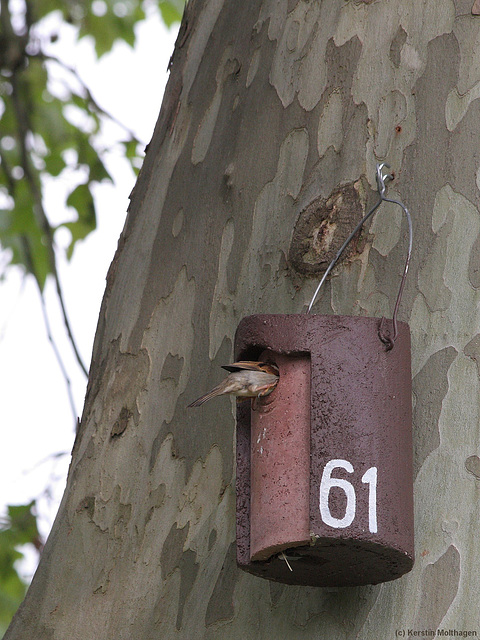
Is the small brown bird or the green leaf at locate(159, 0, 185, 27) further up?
the green leaf at locate(159, 0, 185, 27)

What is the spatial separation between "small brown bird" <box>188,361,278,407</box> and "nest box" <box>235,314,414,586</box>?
25 millimetres

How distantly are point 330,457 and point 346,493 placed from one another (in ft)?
0.26

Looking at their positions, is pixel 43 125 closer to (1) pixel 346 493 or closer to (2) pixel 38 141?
(2) pixel 38 141

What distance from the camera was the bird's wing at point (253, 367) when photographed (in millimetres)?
1951

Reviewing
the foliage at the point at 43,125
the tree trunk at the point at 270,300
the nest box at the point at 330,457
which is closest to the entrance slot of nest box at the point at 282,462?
the nest box at the point at 330,457

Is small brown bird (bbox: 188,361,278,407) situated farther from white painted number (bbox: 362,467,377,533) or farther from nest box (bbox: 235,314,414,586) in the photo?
white painted number (bbox: 362,467,377,533)

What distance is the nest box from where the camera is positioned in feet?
5.82

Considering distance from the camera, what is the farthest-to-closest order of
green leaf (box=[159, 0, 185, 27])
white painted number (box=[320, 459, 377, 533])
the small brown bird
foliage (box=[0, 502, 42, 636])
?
1. green leaf (box=[159, 0, 185, 27])
2. foliage (box=[0, 502, 42, 636])
3. the small brown bird
4. white painted number (box=[320, 459, 377, 533])

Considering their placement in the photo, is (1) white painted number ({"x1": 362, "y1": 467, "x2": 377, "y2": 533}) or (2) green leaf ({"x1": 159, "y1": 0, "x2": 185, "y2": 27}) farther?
(2) green leaf ({"x1": 159, "y1": 0, "x2": 185, "y2": 27})

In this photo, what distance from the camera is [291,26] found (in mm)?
2650

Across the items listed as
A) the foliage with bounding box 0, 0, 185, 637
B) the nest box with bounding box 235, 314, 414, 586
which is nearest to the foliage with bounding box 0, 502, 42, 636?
the foliage with bounding box 0, 0, 185, 637

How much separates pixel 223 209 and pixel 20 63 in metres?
3.32

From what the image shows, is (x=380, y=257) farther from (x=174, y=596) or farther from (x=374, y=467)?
(x=174, y=596)

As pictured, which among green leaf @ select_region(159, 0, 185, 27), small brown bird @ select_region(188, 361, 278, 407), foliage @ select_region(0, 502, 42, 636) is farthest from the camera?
green leaf @ select_region(159, 0, 185, 27)
